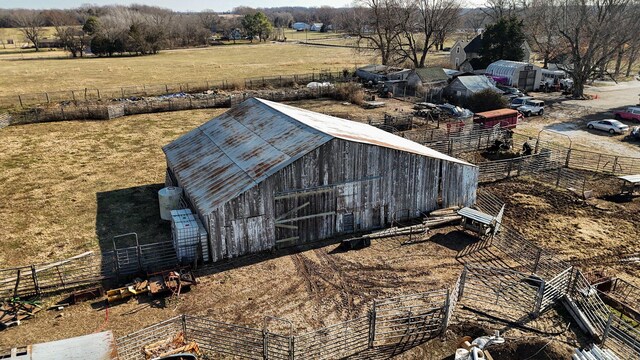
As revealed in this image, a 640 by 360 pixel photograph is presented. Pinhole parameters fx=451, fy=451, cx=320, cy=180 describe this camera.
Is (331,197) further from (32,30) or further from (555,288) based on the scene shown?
(32,30)

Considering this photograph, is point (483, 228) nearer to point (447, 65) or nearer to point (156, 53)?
point (447, 65)

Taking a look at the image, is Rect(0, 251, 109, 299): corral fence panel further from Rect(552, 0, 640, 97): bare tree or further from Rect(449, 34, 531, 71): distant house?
Rect(449, 34, 531, 71): distant house

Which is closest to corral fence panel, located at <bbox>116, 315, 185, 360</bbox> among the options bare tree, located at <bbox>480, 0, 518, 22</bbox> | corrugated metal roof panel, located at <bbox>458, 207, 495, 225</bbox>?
corrugated metal roof panel, located at <bbox>458, 207, 495, 225</bbox>

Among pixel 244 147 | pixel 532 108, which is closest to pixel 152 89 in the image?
pixel 244 147

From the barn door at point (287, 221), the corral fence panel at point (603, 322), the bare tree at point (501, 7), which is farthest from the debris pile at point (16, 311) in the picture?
the bare tree at point (501, 7)

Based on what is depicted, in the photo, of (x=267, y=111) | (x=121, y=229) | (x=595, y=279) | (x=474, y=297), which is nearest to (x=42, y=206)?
(x=121, y=229)
